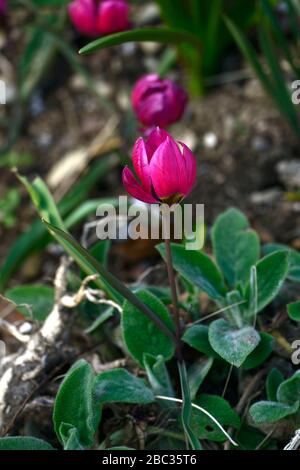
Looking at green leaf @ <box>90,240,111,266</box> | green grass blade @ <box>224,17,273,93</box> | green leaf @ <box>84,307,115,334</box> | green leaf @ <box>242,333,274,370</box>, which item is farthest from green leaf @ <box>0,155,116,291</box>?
green leaf @ <box>242,333,274,370</box>

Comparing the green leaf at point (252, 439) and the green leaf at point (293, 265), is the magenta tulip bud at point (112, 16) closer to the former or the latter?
the green leaf at point (293, 265)

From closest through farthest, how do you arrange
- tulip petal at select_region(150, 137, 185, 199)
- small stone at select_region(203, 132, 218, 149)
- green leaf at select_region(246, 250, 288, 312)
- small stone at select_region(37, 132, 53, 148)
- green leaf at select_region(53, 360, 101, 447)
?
1. tulip petal at select_region(150, 137, 185, 199)
2. green leaf at select_region(53, 360, 101, 447)
3. green leaf at select_region(246, 250, 288, 312)
4. small stone at select_region(203, 132, 218, 149)
5. small stone at select_region(37, 132, 53, 148)

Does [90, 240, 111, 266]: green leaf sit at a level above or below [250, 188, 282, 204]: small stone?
above

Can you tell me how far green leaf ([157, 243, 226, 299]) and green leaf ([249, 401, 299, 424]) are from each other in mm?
217

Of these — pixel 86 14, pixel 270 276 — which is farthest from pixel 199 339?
pixel 86 14

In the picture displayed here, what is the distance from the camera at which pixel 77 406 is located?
3.86ft

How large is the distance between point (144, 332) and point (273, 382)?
22 cm

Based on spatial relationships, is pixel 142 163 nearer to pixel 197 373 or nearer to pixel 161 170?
pixel 161 170

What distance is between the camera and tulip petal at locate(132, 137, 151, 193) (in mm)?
1065

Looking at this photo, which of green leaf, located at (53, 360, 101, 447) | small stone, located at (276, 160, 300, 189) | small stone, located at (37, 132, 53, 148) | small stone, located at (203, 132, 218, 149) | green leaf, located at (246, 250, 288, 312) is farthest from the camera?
small stone, located at (37, 132, 53, 148)

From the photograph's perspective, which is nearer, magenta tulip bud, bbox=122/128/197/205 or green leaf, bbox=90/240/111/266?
magenta tulip bud, bbox=122/128/197/205

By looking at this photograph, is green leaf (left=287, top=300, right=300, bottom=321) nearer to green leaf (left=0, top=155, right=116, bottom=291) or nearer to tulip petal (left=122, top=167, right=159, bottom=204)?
tulip petal (left=122, top=167, right=159, bottom=204)

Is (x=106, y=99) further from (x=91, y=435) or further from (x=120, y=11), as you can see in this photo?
(x=91, y=435)
